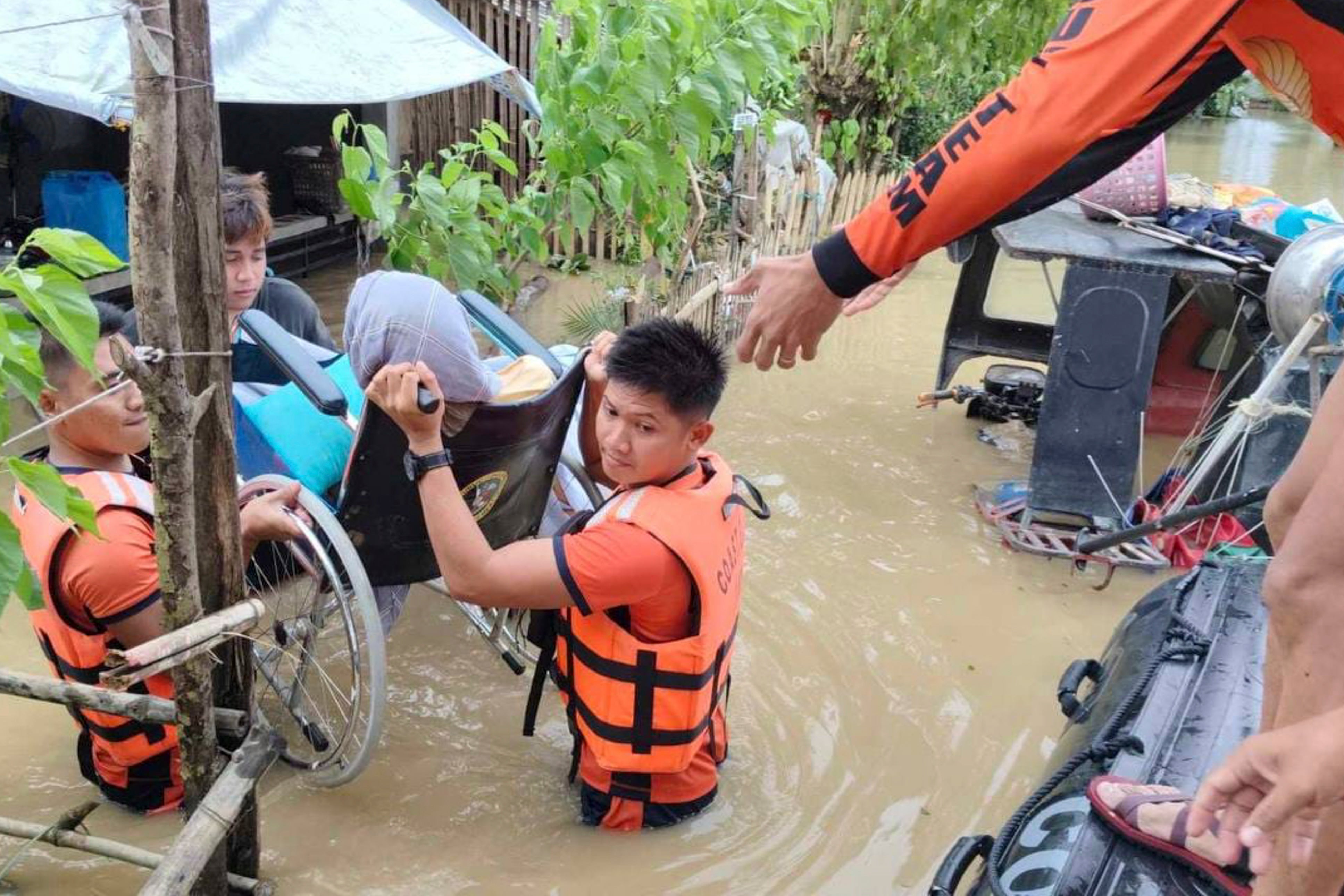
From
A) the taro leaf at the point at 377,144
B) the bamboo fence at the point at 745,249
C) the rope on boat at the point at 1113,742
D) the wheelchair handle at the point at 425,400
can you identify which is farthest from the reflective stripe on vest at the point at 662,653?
the bamboo fence at the point at 745,249

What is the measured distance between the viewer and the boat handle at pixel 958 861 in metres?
1.97

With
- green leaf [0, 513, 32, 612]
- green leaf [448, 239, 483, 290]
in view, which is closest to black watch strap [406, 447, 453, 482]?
green leaf [0, 513, 32, 612]

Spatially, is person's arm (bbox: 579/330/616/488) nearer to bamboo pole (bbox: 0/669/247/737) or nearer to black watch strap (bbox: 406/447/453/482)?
black watch strap (bbox: 406/447/453/482)

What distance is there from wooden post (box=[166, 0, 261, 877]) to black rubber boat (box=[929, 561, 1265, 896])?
1360 millimetres

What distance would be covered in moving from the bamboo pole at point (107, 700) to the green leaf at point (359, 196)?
84.7 inches

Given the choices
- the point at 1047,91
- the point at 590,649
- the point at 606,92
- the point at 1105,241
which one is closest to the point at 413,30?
the point at 606,92

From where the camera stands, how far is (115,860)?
2512mm

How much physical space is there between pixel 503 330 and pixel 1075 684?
1.77 metres

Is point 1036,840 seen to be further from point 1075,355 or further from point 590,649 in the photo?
point 1075,355

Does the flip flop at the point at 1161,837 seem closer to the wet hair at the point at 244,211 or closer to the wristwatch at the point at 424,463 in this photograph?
the wristwatch at the point at 424,463

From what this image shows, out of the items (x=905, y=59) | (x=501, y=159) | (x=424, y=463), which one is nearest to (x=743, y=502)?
(x=424, y=463)

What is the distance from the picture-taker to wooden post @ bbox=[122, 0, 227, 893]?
1.77m

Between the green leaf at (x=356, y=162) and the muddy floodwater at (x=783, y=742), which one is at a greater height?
the green leaf at (x=356, y=162)

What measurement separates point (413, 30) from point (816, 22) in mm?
2372
